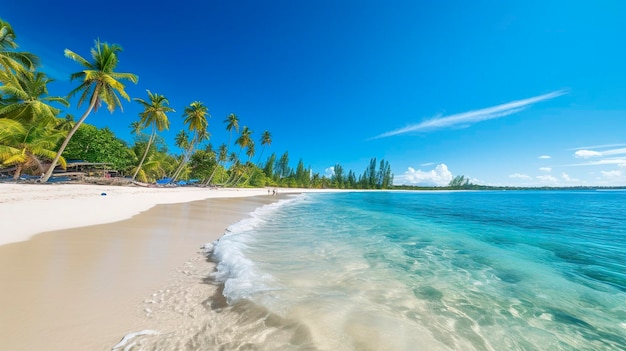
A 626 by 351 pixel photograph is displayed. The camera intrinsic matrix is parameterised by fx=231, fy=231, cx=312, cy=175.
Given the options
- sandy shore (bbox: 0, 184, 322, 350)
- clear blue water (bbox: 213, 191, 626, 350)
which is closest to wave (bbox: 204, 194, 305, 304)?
clear blue water (bbox: 213, 191, 626, 350)

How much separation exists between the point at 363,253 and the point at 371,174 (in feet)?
353

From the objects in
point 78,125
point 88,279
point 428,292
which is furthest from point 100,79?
point 428,292

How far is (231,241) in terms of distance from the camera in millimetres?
6898

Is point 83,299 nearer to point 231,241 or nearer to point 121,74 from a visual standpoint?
point 231,241

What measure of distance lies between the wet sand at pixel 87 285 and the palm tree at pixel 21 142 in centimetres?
1746

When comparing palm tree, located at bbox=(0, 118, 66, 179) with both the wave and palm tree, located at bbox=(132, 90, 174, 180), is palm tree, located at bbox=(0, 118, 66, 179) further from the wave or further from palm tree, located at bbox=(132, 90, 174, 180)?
the wave

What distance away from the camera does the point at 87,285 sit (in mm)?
3537

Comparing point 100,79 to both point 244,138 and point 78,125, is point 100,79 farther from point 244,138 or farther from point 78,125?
point 244,138

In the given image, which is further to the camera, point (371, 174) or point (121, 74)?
point (371, 174)

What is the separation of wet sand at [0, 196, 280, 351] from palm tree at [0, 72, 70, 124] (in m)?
19.2

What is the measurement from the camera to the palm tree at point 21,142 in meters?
16.1

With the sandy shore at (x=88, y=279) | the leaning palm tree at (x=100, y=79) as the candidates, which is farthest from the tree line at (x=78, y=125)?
the sandy shore at (x=88, y=279)

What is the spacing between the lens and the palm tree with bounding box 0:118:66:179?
1606cm

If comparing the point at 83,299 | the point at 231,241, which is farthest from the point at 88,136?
the point at 83,299
